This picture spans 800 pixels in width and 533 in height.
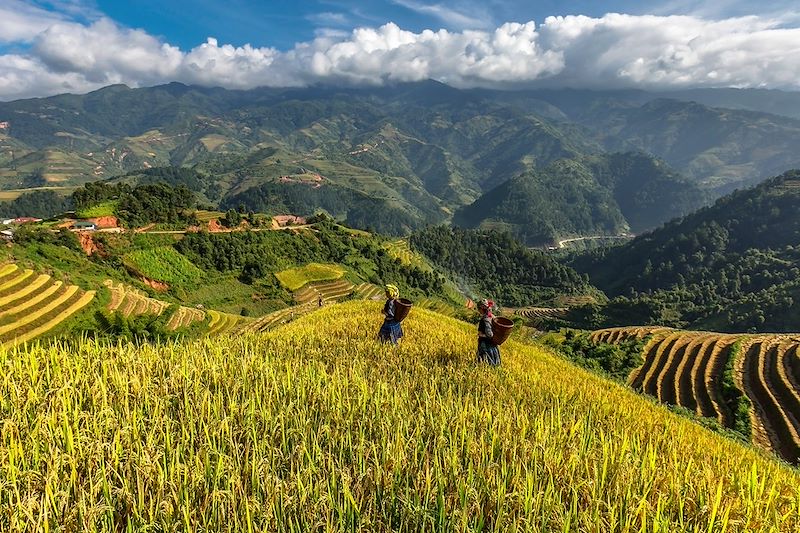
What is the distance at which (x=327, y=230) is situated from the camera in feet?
398

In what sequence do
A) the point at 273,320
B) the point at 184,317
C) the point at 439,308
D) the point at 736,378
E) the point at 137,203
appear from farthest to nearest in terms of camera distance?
the point at 137,203, the point at 439,308, the point at 184,317, the point at 736,378, the point at 273,320

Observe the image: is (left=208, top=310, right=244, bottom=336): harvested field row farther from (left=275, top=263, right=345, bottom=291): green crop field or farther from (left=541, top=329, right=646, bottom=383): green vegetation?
(left=541, top=329, right=646, bottom=383): green vegetation

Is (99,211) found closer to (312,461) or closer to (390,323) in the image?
(390,323)

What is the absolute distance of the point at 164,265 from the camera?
69.0 m

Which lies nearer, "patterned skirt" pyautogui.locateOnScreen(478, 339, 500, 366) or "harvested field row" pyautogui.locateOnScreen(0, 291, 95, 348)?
"patterned skirt" pyautogui.locateOnScreen(478, 339, 500, 366)

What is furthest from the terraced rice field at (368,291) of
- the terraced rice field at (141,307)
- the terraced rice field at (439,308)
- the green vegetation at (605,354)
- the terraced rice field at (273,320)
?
the terraced rice field at (273,320)

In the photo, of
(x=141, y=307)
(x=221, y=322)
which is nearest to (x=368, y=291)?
(x=221, y=322)

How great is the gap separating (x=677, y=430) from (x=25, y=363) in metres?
10.1

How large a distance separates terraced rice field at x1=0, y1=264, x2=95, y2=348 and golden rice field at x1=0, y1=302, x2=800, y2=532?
99.6 feet

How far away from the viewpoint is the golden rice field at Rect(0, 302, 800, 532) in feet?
10.00

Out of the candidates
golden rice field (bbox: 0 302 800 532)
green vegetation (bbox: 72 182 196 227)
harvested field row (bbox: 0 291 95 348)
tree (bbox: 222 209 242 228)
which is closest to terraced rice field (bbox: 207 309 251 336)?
harvested field row (bbox: 0 291 95 348)

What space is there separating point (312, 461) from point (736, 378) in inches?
2078

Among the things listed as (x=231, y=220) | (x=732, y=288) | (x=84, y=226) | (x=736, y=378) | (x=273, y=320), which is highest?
(x=231, y=220)

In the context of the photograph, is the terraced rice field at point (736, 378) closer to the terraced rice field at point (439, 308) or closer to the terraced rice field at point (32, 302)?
the terraced rice field at point (439, 308)
